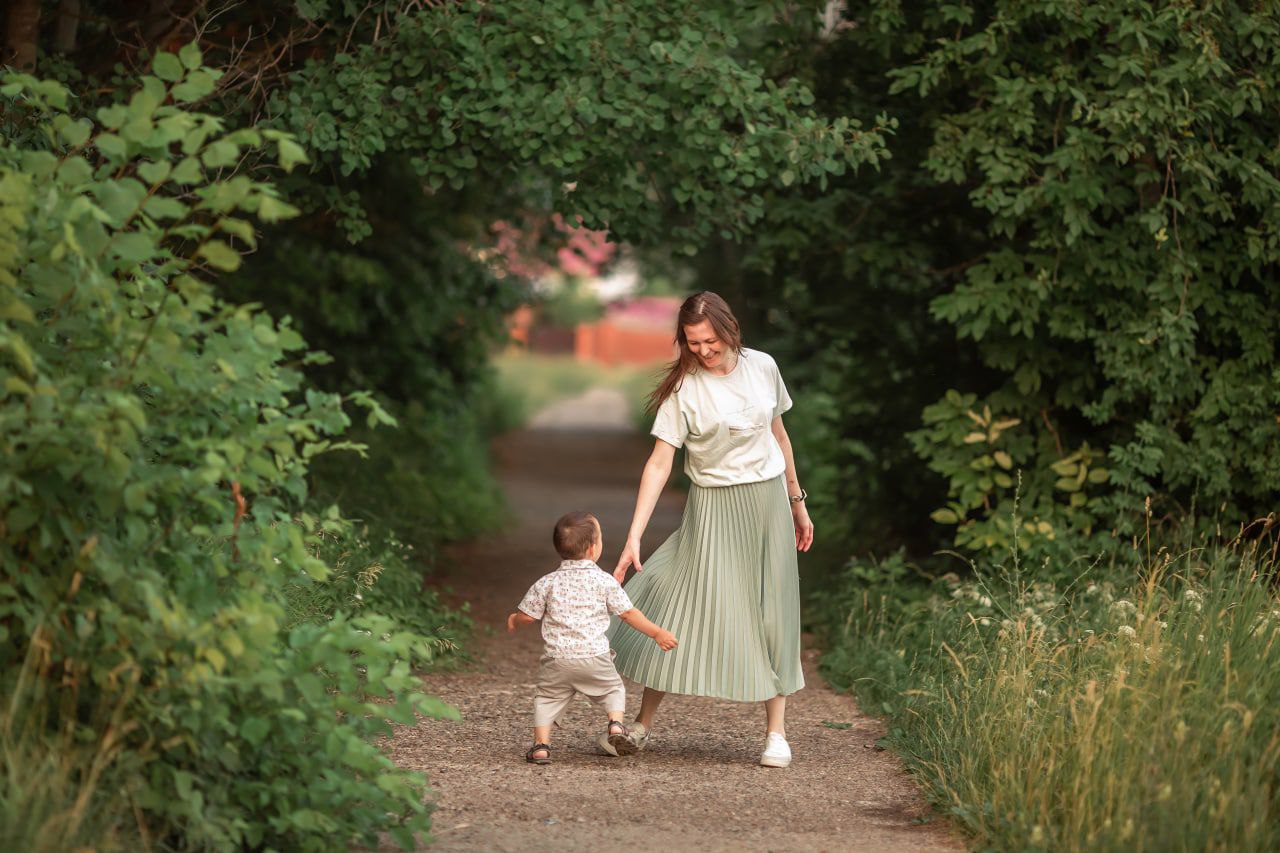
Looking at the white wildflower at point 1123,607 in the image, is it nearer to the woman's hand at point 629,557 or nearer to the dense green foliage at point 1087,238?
the dense green foliage at point 1087,238

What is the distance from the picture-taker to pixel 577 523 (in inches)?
215

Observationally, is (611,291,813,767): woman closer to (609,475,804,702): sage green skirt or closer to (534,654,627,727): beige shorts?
(609,475,804,702): sage green skirt

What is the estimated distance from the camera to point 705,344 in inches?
219

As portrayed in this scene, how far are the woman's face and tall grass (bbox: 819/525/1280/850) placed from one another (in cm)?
146

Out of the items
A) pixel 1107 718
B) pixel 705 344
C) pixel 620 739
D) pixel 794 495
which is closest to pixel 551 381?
pixel 794 495

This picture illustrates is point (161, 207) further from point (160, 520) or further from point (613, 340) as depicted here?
point (613, 340)

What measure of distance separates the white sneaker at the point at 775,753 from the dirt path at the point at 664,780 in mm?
38

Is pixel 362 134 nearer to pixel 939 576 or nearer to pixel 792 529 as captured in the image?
pixel 792 529

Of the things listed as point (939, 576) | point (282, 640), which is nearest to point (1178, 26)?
point (939, 576)

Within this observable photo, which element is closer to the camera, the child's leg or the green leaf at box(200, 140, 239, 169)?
the green leaf at box(200, 140, 239, 169)

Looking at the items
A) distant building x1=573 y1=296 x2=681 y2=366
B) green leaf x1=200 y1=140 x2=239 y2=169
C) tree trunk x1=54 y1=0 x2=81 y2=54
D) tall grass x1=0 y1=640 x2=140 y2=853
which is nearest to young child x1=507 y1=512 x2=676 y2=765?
tall grass x1=0 y1=640 x2=140 y2=853

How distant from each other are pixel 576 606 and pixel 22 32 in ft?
12.9

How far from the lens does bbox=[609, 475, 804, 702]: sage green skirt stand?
558 cm

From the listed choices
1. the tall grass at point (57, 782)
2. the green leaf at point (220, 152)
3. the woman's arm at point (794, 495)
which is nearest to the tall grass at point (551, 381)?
the woman's arm at point (794, 495)
